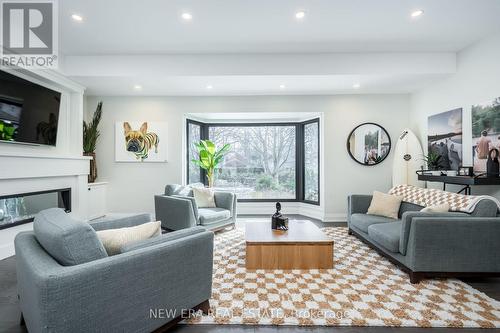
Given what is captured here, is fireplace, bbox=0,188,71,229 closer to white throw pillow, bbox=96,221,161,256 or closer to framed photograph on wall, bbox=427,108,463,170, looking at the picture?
white throw pillow, bbox=96,221,161,256

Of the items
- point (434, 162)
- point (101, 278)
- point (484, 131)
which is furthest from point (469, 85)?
point (101, 278)

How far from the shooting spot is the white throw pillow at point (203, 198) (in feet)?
14.5

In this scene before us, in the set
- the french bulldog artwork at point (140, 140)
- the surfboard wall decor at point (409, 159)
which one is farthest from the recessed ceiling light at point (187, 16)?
the surfboard wall decor at point (409, 159)

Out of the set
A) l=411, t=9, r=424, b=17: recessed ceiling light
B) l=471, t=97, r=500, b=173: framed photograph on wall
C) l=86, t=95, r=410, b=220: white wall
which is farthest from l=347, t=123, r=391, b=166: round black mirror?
l=411, t=9, r=424, b=17: recessed ceiling light

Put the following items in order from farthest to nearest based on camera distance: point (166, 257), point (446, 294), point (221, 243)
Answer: point (221, 243) < point (446, 294) < point (166, 257)

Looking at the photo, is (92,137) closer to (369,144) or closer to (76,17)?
(76,17)

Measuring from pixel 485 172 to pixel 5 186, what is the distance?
6234 mm

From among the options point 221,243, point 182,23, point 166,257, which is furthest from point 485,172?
point 182,23

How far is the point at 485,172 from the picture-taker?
3.11 m

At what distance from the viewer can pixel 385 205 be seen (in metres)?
3.62

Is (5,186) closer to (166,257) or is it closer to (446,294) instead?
(166,257)

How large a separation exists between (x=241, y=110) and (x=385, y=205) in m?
3.21

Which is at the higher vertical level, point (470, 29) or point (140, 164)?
point (470, 29)

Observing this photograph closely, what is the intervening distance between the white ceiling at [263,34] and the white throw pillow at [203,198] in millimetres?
1949
